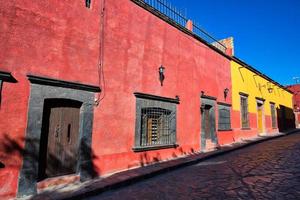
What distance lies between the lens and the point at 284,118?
25516 mm

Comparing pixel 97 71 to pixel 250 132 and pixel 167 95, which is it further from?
pixel 250 132

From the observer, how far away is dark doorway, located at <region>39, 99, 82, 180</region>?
5.91 metres

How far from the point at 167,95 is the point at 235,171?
12.7 ft

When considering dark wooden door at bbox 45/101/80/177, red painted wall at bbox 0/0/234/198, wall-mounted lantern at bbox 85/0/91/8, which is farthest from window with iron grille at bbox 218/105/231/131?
wall-mounted lantern at bbox 85/0/91/8

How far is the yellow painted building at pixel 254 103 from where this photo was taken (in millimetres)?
15352

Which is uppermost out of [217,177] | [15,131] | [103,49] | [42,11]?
[42,11]

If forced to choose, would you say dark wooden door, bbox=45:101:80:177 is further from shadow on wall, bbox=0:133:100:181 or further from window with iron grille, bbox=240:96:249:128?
window with iron grille, bbox=240:96:249:128

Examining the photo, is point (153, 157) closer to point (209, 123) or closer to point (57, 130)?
point (57, 130)

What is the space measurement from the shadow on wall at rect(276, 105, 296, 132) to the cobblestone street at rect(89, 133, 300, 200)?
57.7 feet

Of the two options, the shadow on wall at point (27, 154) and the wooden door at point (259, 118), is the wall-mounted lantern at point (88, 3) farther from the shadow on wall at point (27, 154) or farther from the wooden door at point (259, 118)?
the wooden door at point (259, 118)

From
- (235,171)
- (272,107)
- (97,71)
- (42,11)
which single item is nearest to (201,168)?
(235,171)

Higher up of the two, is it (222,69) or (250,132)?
(222,69)

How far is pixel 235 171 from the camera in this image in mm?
7145

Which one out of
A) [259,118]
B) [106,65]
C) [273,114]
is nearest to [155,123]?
[106,65]
